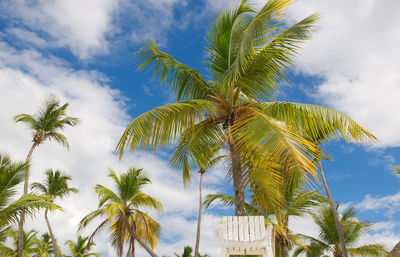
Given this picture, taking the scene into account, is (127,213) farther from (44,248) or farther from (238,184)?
(44,248)

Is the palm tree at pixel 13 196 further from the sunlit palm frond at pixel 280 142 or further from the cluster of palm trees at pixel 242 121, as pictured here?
the sunlit palm frond at pixel 280 142

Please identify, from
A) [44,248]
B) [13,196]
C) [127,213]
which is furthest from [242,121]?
[44,248]

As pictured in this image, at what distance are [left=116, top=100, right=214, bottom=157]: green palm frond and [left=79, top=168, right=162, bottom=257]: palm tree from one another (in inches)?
327

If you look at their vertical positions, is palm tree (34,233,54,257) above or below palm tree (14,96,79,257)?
below

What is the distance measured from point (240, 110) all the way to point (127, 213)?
33.4 feet

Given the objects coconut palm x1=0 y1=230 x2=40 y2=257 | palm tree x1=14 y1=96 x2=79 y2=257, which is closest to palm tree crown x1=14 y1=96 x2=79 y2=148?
palm tree x1=14 y1=96 x2=79 y2=257

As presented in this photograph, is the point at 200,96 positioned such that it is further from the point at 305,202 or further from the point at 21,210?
the point at 305,202

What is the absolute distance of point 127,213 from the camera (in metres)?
14.6

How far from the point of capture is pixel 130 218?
1526 centimetres

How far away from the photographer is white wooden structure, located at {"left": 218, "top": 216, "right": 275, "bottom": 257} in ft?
17.6

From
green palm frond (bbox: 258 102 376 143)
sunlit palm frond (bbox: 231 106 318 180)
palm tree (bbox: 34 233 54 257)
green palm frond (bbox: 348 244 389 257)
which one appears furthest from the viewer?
palm tree (bbox: 34 233 54 257)

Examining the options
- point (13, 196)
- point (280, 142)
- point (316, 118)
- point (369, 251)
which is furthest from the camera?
point (369, 251)

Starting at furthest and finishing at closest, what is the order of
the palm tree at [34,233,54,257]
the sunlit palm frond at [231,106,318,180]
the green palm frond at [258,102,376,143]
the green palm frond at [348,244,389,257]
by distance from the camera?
the palm tree at [34,233,54,257], the green palm frond at [348,244,389,257], the green palm frond at [258,102,376,143], the sunlit palm frond at [231,106,318,180]

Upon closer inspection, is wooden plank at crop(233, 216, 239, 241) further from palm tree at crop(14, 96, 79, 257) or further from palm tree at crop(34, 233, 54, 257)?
palm tree at crop(34, 233, 54, 257)
